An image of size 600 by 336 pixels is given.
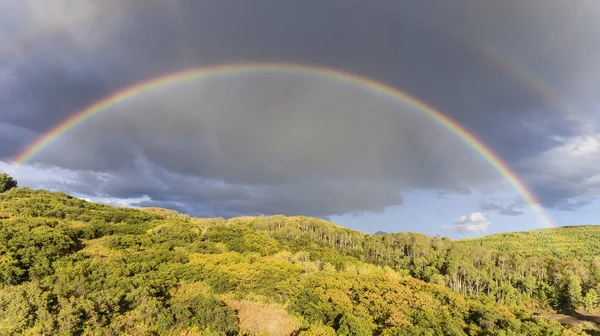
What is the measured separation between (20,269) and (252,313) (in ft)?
81.1

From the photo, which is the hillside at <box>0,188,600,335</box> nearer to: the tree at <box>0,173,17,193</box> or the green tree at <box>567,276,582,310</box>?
the green tree at <box>567,276,582,310</box>

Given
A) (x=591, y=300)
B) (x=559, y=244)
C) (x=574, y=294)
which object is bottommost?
(x=591, y=300)

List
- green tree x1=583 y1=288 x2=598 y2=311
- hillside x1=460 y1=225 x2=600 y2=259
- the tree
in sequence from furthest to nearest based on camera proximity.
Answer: hillside x1=460 y1=225 x2=600 y2=259
the tree
green tree x1=583 y1=288 x2=598 y2=311

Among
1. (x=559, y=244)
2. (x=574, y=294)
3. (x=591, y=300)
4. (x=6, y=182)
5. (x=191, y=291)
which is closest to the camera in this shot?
(x=191, y=291)

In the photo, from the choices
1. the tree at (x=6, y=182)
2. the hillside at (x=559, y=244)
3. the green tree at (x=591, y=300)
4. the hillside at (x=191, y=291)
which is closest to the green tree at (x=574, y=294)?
the hillside at (x=191, y=291)

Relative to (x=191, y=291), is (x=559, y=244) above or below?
above

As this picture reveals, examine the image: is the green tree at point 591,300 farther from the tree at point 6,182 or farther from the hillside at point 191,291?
the tree at point 6,182

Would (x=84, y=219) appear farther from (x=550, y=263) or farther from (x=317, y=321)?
(x=550, y=263)

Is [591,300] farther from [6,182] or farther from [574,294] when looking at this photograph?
[6,182]

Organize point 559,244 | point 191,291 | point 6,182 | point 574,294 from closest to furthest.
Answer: point 191,291 → point 574,294 → point 6,182 → point 559,244

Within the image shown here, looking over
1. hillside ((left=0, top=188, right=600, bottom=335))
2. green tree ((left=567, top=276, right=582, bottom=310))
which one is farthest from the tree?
green tree ((left=567, top=276, right=582, bottom=310))

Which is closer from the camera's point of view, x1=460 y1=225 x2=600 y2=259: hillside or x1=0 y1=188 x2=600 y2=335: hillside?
x1=0 y1=188 x2=600 y2=335: hillside

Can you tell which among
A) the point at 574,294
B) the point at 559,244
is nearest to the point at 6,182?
the point at 574,294

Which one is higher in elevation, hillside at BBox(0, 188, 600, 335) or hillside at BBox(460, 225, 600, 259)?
hillside at BBox(460, 225, 600, 259)
